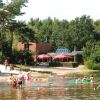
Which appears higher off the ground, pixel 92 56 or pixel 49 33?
pixel 49 33

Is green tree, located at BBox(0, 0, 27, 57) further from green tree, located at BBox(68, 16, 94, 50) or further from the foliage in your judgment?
green tree, located at BBox(68, 16, 94, 50)

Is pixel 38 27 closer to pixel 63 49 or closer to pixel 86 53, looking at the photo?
pixel 63 49

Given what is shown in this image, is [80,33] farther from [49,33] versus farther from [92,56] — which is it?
[92,56]

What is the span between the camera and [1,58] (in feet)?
326

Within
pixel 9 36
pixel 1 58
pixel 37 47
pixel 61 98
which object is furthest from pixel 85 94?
pixel 37 47

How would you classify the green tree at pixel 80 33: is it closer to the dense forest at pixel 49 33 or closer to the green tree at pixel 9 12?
the dense forest at pixel 49 33

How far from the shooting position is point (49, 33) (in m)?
173

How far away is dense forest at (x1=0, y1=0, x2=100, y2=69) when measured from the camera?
336ft

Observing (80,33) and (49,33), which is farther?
(49,33)

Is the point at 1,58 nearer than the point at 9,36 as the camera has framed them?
Yes

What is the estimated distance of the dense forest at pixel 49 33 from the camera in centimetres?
10231

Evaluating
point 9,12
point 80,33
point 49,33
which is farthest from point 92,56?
point 49,33

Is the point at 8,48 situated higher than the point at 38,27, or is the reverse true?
the point at 38,27

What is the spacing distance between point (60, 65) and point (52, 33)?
Answer: 55.0m
